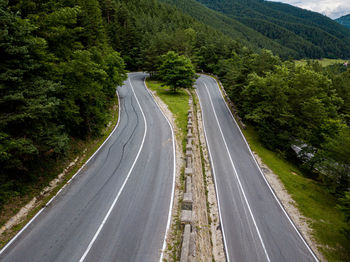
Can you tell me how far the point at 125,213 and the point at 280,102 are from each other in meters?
22.5

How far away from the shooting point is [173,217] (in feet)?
35.4

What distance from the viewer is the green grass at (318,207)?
11.3m

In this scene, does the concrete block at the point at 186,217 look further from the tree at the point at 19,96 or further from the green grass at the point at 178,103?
the green grass at the point at 178,103

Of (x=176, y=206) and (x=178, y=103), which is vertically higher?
(x=178, y=103)

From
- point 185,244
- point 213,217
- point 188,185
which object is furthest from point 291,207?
point 185,244

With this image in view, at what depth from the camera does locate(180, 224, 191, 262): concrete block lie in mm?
8164

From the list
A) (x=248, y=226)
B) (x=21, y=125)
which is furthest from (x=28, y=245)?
(x=248, y=226)

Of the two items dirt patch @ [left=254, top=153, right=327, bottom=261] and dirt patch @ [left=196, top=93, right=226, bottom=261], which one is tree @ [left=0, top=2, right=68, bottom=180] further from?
dirt patch @ [left=254, top=153, right=327, bottom=261]

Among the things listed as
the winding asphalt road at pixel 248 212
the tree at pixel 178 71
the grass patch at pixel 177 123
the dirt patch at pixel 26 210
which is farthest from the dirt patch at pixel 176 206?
the tree at pixel 178 71

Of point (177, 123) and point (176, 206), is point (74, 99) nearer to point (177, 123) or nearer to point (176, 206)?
point (176, 206)

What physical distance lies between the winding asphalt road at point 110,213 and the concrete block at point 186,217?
1.06m

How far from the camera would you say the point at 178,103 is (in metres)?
32.7

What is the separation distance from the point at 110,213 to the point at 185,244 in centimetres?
479

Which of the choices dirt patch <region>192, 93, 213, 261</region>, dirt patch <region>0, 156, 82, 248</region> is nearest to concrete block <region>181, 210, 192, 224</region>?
dirt patch <region>192, 93, 213, 261</region>
